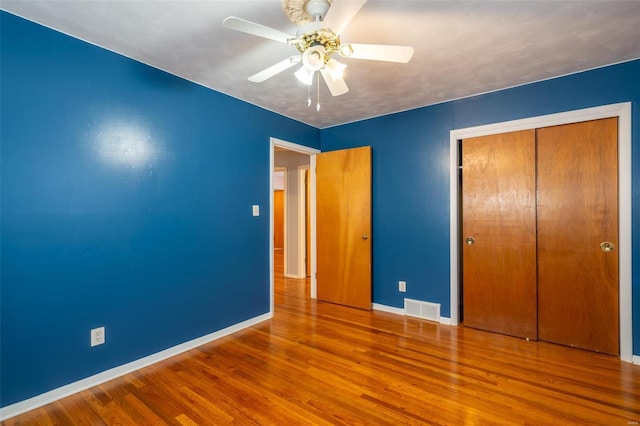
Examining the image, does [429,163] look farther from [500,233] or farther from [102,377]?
[102,377]

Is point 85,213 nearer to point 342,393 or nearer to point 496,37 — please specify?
point 342,393

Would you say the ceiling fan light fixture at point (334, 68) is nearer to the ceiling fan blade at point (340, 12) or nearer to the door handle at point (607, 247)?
the ceiling fan blade at point (340, 12)

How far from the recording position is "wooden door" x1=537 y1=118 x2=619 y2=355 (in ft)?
8.18

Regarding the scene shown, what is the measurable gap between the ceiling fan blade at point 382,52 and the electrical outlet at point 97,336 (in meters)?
2.51

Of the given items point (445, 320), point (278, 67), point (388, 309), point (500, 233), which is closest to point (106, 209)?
point (278, 67)

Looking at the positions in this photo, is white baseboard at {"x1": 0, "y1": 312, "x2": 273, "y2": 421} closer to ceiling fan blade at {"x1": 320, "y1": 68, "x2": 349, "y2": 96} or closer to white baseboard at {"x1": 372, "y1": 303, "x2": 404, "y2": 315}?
white baseboard at {"x1": 372, "y1": 303, "x2": 404, "y2": 315}

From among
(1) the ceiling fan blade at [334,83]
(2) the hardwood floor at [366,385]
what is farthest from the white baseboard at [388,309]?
(1) the ceiling fan blade at [334,83]

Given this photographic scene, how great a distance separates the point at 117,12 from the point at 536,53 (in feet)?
9.44

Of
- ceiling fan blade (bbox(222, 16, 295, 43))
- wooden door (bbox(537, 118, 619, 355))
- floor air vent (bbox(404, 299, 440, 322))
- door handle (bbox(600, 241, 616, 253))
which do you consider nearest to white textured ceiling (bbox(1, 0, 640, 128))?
ceiling fan blade (bbox(222, 16, 295, 43))

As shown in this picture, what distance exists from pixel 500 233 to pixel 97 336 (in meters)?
3.58

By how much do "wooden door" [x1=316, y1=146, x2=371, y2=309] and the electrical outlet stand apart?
2501 mm

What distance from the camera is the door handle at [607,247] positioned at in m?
2.49

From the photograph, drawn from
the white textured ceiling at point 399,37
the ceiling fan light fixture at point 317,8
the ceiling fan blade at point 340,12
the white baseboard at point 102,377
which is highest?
the white textured ceiling at point 399,37

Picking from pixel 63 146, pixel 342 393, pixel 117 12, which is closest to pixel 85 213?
pixel 63 146
